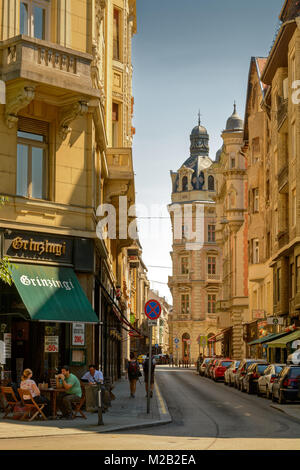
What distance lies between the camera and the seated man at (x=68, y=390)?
70.4 feet

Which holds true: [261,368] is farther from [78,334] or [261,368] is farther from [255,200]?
[255,200]

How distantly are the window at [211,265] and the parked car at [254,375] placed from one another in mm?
91757

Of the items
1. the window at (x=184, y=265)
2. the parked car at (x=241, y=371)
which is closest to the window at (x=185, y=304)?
the window at (x=184, y=265)

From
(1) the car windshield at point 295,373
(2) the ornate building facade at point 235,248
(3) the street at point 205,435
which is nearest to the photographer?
(3) the street at point 205,435

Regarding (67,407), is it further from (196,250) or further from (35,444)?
(196,250)

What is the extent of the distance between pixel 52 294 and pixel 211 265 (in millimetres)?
107681

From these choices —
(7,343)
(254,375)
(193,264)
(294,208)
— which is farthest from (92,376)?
(193,264)

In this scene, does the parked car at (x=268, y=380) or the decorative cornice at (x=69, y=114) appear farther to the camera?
the parked car at (x=268, y=380)

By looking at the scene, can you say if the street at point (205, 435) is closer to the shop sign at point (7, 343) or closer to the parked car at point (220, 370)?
the shop sign at point (7, 343)

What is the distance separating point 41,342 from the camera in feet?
79.0

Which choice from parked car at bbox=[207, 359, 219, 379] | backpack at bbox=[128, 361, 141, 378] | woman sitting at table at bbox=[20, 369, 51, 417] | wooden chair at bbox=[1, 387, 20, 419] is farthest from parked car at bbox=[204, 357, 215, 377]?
woman sitting at table at bbox=[20, 369, 51, 417]

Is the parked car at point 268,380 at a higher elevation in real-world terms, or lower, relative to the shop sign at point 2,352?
lower

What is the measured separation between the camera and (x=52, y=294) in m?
23.5
